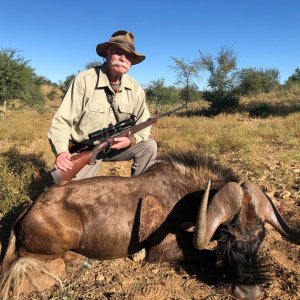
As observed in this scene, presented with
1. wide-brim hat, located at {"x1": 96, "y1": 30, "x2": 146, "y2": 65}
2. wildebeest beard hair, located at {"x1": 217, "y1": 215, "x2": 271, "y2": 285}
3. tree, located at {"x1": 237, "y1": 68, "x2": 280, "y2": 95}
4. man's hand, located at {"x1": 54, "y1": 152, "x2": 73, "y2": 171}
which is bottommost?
wildebeest beard hair, located at {"x1": 217, "y1": 215, "x2": 271, "y2": 285}

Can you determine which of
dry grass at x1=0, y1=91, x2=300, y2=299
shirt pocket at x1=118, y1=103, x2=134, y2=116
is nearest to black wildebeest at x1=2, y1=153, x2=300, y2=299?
dry grass at x1=0, y1=91, x2=300, y2=299

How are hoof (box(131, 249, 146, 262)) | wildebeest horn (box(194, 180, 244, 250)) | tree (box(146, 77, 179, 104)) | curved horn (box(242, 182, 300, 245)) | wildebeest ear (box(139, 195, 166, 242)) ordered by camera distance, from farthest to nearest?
1. tree (box(146, 77, 179, 104))
2. hoof (box(131, 249, 146, 262))
3. wildebeest ear (box(139, 195, 166, 242))
4. curved horn (box(242, 182, 300, 245))
5. wildebeest horn (box(194, 180, 244, 250))

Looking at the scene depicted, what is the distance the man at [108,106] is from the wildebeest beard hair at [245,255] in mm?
1723

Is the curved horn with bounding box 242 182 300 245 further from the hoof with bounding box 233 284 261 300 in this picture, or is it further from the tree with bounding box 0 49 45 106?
the tree with bounding box 0 49 45 106

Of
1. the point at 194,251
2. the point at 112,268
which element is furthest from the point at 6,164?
the point at 194,251

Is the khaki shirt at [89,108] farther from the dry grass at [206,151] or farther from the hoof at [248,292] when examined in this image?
the hoof at [248,292]

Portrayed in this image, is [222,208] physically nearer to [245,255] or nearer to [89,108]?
[245,255]

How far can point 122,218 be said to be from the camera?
3.65 metres

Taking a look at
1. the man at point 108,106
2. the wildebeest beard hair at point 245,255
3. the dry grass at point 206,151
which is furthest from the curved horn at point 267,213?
the man at point 108,106

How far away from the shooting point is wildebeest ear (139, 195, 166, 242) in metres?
3.59

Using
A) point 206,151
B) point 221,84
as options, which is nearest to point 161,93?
point 221,84

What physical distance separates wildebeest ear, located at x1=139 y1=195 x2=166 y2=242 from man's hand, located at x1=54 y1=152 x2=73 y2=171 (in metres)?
0.88

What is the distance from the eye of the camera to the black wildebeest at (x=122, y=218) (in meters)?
3.46

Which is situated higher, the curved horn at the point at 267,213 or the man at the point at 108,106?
the man at the point at 108,106
